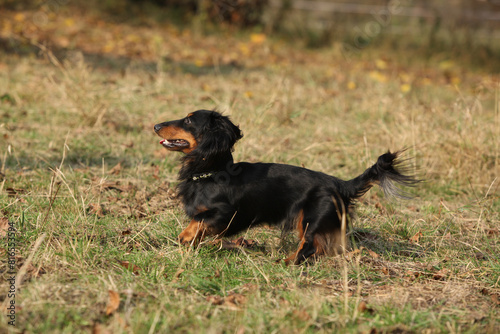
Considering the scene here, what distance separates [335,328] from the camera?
2510mm

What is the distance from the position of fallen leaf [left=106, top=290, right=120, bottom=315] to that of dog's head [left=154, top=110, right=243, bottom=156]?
1.18 m

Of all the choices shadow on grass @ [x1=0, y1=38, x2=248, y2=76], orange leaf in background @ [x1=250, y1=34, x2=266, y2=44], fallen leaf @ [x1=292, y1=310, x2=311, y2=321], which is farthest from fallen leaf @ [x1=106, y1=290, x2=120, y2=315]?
orange leaf in background @ [x1=250, y1=34, x2=266, y2=44]

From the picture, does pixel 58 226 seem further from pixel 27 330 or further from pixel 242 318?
pixel 242 318

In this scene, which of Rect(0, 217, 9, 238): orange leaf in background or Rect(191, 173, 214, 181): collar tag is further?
Rect(191, 173, 214, 181): collar tag

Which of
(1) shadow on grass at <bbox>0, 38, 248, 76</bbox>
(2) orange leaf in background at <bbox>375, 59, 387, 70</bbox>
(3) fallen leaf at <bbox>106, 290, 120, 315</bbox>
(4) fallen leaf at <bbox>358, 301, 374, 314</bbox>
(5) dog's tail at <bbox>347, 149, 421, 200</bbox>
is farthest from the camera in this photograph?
(2) orange leaf in background at <bbox>375, 59, 387, 70</bbox>

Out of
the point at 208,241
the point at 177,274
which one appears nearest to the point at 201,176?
the point at 208,241

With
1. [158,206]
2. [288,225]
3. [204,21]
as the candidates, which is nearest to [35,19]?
[204,21]

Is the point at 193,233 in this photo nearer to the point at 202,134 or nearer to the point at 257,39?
the point at 202,134

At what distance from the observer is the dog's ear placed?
3398mm

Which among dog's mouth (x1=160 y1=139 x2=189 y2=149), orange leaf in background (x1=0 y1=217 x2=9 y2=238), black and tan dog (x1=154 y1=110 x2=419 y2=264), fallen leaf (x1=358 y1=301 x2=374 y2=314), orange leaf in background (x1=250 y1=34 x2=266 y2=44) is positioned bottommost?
orange leaf in background (x1=0 y1=217 x2=9 y2=238)

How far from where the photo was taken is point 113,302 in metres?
2.53

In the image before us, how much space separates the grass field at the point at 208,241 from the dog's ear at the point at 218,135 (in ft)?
2.19

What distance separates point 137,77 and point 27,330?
6227mm

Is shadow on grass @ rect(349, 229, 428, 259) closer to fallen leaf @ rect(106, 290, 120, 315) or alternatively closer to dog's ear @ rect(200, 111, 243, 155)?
dog's ear @ rect(200, 111, 243, 155)
